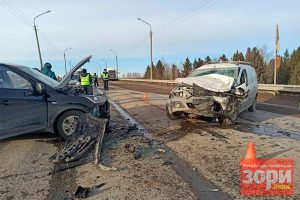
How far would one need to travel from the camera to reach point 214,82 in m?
10.0

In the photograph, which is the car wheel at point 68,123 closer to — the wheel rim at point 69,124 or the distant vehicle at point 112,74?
the wheel rim at point 69,124

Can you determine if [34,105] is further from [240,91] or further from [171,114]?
[240,91]

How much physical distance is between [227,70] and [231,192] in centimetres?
704

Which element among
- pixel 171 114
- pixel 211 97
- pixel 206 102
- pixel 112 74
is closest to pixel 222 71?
pixel 211 97

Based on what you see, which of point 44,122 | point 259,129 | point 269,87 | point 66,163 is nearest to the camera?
point 66,163

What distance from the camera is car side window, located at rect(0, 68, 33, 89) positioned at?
7355mm

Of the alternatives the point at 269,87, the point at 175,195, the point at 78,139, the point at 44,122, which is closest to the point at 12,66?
the point at 44,122

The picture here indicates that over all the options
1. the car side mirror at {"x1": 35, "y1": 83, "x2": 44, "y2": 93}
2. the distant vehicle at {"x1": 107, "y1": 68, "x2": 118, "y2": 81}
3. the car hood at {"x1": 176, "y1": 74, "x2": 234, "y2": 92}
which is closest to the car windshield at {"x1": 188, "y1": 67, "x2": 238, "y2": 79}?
the car hood at {"x1": 176, "y1": 74, "x2": 234, "y2": 92}

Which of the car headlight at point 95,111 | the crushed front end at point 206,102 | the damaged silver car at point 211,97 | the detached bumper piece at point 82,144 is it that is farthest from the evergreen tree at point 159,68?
the detached bumper piece at point 82,144

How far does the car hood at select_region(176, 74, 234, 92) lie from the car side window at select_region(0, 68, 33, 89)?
14.8 ft

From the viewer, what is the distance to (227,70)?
11.1 meters

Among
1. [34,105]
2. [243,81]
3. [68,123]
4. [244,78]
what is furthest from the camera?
[244,78]

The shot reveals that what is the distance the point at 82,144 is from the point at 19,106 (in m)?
1.77

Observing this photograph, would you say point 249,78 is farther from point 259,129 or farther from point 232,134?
point 232,134
